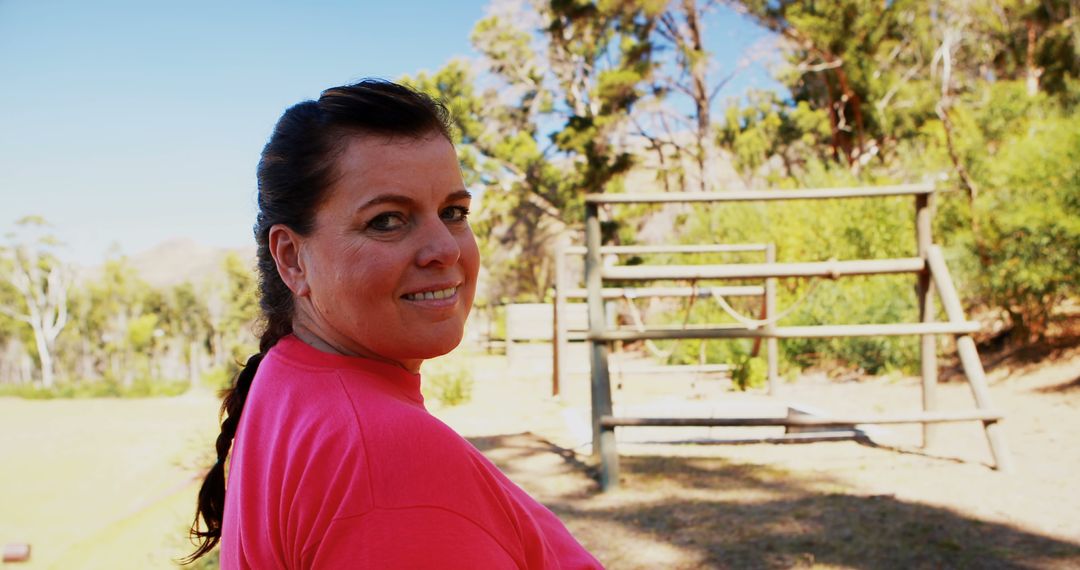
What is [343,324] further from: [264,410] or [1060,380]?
[1060,380]

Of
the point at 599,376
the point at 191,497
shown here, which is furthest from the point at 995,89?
the point at 191,497

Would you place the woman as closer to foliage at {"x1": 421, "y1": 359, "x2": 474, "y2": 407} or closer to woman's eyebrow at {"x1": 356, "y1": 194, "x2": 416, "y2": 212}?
woman's eyebrow at {"x1": 356, "y1": 194, "x2": 416, "y2": 212}

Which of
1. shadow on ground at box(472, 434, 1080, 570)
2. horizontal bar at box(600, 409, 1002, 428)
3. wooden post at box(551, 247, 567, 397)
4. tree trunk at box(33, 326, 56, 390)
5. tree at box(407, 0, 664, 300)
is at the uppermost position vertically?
tree at box(407, 0, 664, 300)

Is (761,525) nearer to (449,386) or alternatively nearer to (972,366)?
(972,366)

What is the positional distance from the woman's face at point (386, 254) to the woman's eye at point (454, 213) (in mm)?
38

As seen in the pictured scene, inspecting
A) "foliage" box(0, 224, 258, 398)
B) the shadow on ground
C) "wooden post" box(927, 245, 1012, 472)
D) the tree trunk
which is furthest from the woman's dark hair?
the tree trunk

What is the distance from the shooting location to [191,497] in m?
5.23

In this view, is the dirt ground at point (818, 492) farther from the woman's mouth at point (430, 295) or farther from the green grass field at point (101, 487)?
the woman's mouth at point (430, 295)

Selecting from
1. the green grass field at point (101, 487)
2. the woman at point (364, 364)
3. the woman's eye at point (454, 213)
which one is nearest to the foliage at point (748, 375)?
the green grass field at point (101, 487)

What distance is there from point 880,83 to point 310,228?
2077cm

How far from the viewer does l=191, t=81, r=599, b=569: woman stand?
0.70 metres

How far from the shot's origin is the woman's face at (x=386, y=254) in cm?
88

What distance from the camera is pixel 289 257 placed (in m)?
0.97

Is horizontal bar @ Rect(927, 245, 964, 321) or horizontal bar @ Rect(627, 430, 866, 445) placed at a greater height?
horizontal bar @ Rect(927, 245, 964, 321)
